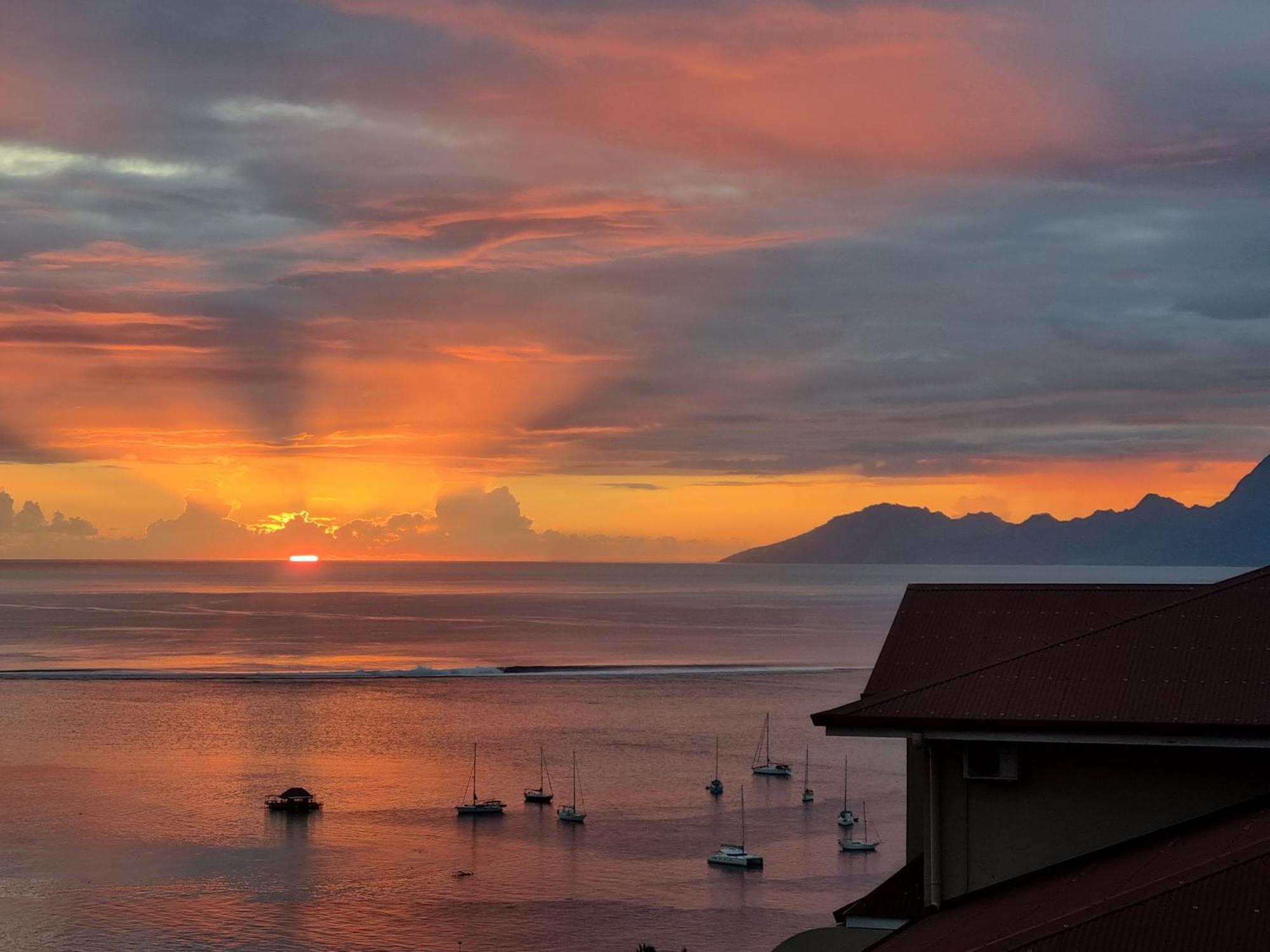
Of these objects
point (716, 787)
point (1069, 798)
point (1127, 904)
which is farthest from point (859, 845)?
point (1127, 904)

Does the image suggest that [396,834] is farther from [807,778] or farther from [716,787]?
[807,778]

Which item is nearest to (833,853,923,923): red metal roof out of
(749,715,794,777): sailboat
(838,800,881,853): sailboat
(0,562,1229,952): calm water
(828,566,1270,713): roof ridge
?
(828,566,1270,713): roof ridge

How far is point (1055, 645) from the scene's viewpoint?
1249 cm

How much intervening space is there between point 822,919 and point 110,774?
177 ft

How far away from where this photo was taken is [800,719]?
126 m

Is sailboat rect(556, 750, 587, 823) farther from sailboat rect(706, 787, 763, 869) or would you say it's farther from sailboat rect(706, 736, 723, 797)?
sailboat rect(706, 787, 763, 869)

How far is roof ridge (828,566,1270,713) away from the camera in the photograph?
40.0 feet

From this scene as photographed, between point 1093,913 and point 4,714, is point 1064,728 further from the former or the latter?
point 4,714

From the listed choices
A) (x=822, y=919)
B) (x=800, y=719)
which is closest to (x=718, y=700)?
(x=800, y=719)

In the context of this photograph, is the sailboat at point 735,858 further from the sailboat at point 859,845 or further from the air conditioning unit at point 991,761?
the air conditioning unit at point 991,761

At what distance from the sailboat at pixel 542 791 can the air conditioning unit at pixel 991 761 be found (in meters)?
77.5

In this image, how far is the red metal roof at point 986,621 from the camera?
13.5 metres

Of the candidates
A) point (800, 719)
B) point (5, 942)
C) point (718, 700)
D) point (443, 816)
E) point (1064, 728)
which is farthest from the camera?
point (718, 700)

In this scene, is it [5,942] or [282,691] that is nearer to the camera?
[5,942]
